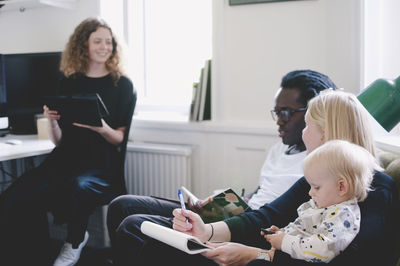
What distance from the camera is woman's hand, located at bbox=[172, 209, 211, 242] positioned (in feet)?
4.51

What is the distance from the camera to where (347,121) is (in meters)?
1.17

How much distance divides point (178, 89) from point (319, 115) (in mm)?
1655

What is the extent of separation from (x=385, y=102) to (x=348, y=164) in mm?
298

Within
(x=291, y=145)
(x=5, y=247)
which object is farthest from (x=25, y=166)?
(x=291, y=145)

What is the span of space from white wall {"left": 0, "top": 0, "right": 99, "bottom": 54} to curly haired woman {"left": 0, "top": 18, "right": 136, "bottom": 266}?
17.2 inches

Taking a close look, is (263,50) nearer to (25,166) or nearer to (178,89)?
(178,89)

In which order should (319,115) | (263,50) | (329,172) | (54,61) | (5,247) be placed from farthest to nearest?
(54,61)
(5,247)
(263,50)
(319,115)
(329,172)

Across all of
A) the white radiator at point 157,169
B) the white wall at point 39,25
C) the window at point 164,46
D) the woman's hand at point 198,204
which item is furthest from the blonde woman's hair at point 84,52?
the woman's hand at point 198,204

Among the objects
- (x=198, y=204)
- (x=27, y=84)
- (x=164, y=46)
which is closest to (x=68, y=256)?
(x=198, y=204)

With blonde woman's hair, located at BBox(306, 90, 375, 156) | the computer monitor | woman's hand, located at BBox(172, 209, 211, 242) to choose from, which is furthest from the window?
blonde woman's hair, located at BBox(306, 90, 375, 156)

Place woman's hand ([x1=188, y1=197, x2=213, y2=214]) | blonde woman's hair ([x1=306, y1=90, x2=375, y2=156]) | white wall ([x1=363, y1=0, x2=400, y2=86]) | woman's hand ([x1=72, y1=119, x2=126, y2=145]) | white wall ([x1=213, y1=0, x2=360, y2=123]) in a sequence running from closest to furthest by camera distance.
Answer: blonde woman's hair ([x1=306, y1=90, x2=375, y2=156]) < woman's hand ([x1=188, y1=197, x2=213, y2=214]) < white wall ([x1=363, y1=0, x2=400, y2=86]) < white wall ([x1=213, y1=0, x2=360, y2=123]) < woman's hand ([x1=72, y1=119, x2=126, y2=145])

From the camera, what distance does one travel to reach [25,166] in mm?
2889

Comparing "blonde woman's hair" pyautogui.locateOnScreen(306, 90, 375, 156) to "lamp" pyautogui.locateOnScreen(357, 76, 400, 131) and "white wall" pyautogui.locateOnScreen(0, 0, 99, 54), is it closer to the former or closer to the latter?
"lamp" pyautogui.locateOnScreen(357, 76, 400, 131)

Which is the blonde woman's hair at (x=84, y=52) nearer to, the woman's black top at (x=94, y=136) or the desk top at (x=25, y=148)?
the woman's black top at (x=94, y=136)
